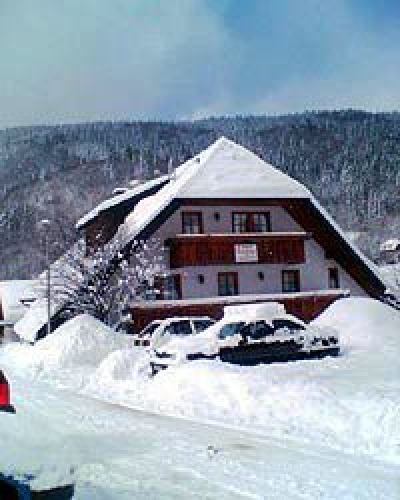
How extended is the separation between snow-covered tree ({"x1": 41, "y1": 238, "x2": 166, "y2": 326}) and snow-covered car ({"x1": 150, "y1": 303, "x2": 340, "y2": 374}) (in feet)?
31.4

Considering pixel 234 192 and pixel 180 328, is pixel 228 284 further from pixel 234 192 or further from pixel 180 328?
pixel 180 328

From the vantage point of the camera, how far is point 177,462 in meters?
9.27

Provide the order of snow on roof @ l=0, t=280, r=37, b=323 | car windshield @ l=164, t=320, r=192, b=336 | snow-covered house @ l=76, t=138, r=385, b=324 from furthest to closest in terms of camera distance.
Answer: snow on roof @ l=0, t=280, r=37, b=323, snow-covered house @ l=76, t=138, r=385, b=324, car windshield @ l=164, t=320, r=192, b=336

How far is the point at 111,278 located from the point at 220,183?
21.1 feet

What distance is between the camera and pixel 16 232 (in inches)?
2881

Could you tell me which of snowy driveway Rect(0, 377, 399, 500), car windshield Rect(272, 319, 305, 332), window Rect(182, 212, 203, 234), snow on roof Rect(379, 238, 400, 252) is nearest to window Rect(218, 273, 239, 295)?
window Rect(182, 212, 203, 234)

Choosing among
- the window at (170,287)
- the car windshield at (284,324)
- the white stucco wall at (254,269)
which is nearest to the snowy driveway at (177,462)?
the car windshield at (284,324)

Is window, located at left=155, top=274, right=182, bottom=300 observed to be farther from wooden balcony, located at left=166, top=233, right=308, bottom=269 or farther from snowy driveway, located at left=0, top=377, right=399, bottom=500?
snowy driveway, located at left=0, top=377, right=399, bottom=500

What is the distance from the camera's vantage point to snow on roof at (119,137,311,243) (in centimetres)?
3228

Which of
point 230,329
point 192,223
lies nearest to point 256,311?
point 230,329

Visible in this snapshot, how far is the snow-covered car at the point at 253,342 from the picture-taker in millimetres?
18922

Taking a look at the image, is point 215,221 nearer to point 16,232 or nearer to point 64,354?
point 64,354

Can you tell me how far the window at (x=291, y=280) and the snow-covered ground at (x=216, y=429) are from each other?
1235 centimetres

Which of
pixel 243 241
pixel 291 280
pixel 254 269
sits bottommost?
pixel 291 280
